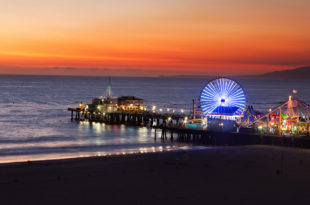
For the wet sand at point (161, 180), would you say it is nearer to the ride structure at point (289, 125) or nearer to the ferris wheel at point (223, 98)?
the ride structure at point (289, 125)

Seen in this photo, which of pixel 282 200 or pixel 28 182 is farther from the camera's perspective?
pixel 28 182

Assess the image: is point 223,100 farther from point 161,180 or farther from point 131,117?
point 161,180

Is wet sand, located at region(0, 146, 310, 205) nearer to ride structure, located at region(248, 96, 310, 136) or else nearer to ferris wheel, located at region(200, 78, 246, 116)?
ride structure, located at region(248, 96, 310, 136)

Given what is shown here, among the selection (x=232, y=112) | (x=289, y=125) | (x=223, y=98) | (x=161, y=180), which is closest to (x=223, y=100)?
(x=223, y=98)

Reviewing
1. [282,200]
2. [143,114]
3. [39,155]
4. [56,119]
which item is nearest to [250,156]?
[282,200]

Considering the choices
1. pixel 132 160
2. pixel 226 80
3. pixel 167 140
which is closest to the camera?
pixel 132 160

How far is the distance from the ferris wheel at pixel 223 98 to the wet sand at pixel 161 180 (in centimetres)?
3662

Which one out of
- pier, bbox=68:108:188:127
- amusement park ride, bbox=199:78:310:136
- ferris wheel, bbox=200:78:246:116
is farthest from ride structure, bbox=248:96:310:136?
pier, bbox=68:108:188:127

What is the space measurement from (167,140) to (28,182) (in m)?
37.2

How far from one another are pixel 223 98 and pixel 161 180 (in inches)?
1940

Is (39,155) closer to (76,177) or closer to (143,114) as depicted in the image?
(76,177)

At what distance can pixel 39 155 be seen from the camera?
1789 inches

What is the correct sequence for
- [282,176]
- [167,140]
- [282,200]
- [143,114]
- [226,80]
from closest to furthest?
[282,200], [282,176], [167,140], [226,80], [143,114]

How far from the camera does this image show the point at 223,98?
245 ft
